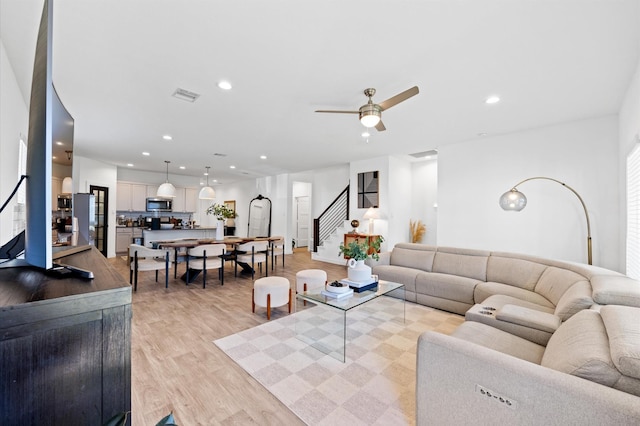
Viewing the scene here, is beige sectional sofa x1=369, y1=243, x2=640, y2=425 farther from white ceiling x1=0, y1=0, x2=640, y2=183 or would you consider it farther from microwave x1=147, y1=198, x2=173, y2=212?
microwave x1=147, y1=198, x2=173, y2=212

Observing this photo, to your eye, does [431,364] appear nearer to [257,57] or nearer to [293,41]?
[293,41]

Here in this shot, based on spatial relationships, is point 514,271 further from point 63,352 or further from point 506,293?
point 63,352

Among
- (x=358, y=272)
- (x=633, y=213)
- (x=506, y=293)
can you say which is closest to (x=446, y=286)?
(x=506, y=293)

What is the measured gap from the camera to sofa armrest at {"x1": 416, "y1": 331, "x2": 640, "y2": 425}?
3.45ft

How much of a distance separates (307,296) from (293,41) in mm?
2454

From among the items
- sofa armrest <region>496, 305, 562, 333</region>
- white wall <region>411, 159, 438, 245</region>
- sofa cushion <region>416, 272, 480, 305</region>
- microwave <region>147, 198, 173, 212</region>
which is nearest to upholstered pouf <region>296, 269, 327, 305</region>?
sofa cushion <region>416, 272, 480, 305</region>

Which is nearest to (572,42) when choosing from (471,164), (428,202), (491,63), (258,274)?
(491,63)

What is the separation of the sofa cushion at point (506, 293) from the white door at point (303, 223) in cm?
757

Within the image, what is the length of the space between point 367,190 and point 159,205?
7.21m

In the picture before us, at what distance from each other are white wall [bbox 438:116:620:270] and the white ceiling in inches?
17.8

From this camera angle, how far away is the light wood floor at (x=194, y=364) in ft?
5.96

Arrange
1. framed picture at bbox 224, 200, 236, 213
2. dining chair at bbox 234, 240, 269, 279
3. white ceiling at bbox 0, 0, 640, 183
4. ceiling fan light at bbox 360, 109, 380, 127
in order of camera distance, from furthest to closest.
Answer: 1. framed picture at bbox 224, 200, 236, 213
2. dining chair at bbox 234, 240, 269, 279
3. ceiling fan light at bbox 360, 109, 380, 127
4. white ceiling at bbox 0, 0, 640, 183

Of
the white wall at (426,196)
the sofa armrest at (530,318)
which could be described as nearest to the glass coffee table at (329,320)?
the sofa armrest at (530,318)

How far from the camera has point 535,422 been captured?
1.16m
